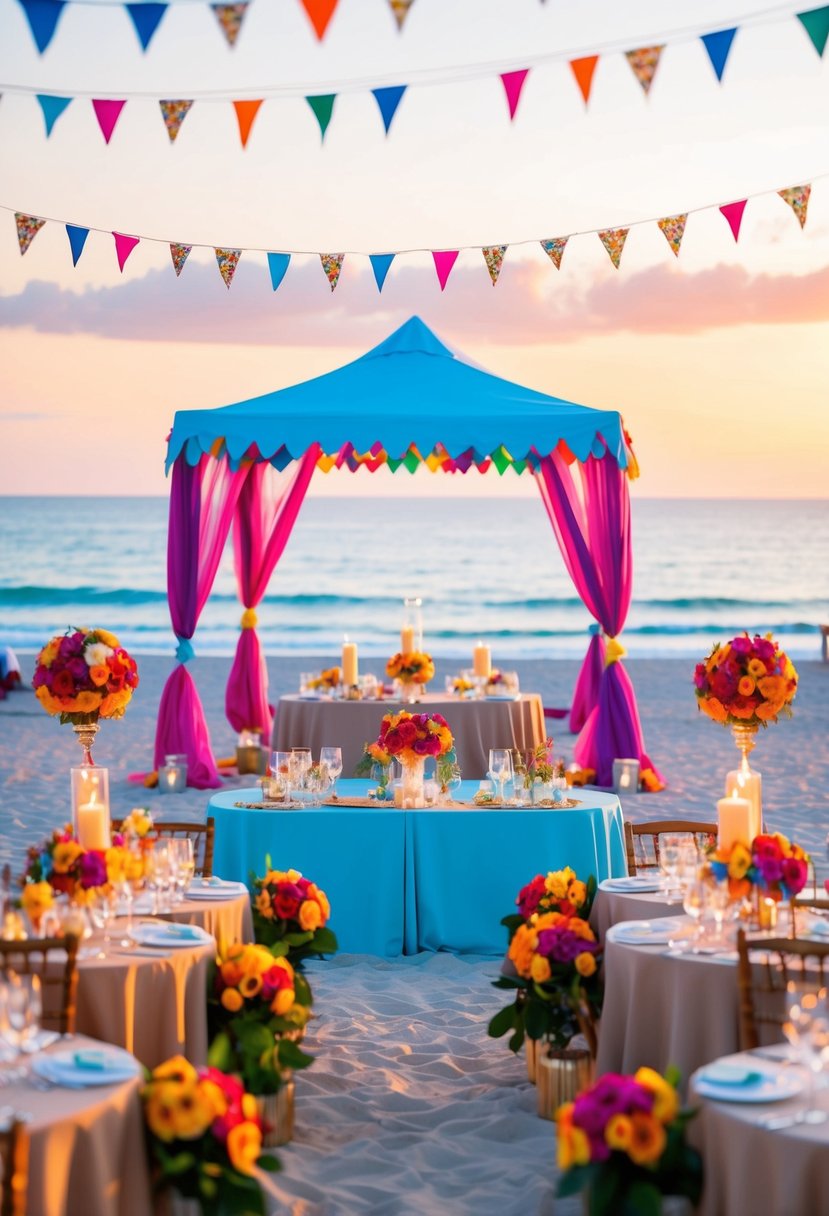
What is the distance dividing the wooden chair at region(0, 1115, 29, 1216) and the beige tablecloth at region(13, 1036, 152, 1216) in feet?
0.38

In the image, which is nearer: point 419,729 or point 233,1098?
point 233,1098

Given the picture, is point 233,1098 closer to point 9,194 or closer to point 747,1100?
point 747,1100

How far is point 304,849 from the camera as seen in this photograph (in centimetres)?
588

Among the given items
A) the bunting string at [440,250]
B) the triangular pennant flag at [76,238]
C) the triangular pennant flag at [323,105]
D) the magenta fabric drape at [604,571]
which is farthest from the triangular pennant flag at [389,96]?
the magenta fabric drape at [604,571]

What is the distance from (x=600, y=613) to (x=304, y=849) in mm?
4070

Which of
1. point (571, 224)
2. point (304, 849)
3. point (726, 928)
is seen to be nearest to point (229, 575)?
point (571, 224)

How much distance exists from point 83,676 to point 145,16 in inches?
111

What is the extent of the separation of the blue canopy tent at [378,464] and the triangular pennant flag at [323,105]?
5.36 feet

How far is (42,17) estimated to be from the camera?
18.6ft

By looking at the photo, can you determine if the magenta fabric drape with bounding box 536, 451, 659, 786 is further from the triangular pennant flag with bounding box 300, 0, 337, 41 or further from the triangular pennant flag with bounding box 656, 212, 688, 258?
the triangular pennant flag with bounding box 300, 0, 337, 41

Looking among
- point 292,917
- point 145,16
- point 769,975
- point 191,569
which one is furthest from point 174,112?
point 769,975

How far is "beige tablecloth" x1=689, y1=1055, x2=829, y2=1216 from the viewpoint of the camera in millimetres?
2609

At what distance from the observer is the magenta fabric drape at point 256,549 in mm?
10516

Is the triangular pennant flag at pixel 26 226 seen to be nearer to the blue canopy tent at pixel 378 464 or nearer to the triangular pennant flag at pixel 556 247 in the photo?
the blue canopy tent at pixel 378 464
